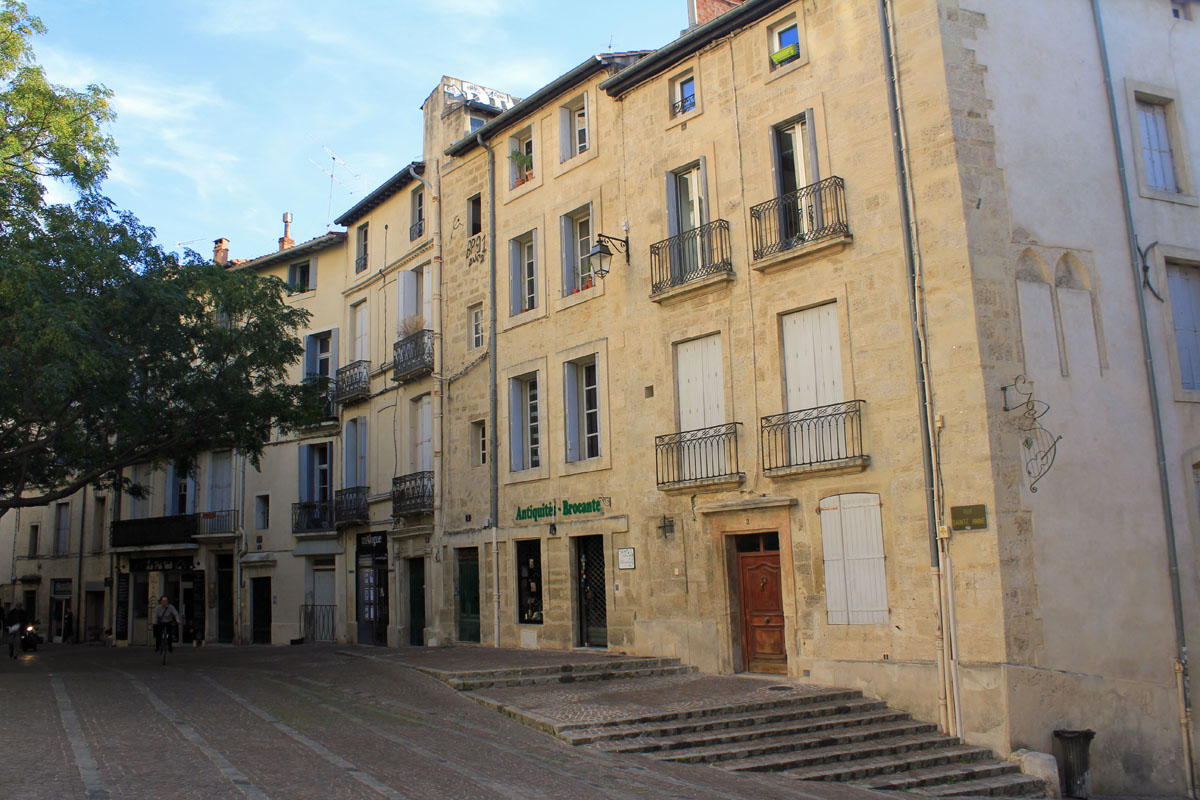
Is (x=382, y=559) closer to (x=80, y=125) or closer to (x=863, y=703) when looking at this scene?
(x=80, y=125)

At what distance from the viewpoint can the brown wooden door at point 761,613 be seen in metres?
15.0

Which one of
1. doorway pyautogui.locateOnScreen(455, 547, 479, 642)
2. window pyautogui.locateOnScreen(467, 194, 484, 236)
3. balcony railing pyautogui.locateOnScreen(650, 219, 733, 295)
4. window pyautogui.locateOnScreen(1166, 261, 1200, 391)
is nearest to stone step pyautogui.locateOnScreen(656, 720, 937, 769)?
window pyautogui.locateOnScreen(1166, 261, 1200, 391)

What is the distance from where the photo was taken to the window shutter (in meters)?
18.9

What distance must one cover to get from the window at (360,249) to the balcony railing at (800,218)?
48.3ft

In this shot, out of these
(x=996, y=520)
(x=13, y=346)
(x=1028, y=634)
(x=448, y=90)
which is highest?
(x=448, y=90)

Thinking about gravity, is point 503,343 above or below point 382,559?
above

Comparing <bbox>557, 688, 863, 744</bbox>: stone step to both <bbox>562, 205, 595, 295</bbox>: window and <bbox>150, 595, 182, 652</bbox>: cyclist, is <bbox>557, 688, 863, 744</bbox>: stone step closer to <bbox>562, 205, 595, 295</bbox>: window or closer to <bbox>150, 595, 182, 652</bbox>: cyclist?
<bbox>562, 205, 595, 295</bbox>: window

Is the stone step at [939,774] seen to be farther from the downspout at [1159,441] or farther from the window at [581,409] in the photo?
the window at [581,409]

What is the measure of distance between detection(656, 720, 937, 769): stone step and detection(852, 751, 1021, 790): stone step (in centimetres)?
74

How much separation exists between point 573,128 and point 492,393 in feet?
17.7

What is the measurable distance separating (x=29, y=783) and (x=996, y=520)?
33.6 feet

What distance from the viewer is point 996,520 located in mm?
12289

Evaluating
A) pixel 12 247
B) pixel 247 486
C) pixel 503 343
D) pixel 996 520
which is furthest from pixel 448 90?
pixel 996 520

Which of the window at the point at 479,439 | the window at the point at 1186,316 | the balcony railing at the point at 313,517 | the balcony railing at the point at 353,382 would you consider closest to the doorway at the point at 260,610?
the balcony railing at the point at 313,517
